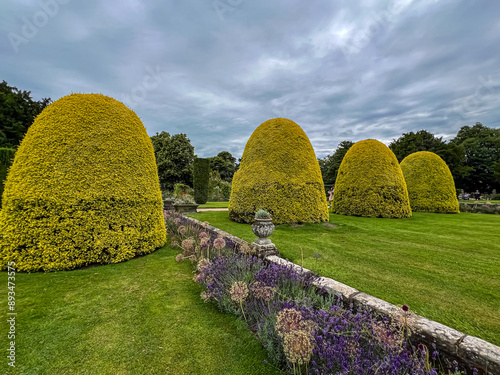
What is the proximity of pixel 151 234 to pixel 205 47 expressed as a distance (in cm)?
671

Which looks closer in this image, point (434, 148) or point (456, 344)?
point (456, 344)

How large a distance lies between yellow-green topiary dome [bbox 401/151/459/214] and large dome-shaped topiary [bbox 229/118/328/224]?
10.5m

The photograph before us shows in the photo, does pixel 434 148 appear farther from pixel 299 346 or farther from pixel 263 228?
pixel 299 346

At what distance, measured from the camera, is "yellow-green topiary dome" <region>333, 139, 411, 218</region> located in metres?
11.0

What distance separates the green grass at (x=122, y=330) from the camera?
1.98m

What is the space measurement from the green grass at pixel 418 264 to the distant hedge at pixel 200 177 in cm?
1230

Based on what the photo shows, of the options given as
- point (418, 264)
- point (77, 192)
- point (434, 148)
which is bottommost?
point (418, 264)

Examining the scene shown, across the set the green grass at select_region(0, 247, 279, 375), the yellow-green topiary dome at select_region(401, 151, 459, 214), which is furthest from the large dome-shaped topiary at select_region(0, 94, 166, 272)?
the yellow-green topiary dome at select_region(401, 151, 459, 214)

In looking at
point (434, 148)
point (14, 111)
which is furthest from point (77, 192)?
point (434, 148)

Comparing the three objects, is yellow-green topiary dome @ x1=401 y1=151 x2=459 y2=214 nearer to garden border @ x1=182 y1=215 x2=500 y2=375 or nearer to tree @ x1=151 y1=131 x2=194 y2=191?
garden border @ x1=182 y1=215 x2=500 y2=375

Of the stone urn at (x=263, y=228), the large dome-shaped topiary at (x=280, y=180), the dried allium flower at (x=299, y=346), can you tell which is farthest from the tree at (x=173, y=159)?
the dried allium flower at (x=299, y=346)

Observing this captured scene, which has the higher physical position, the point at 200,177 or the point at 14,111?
the point at 14,111

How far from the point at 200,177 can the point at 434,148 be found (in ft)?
120

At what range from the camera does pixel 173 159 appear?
1212 inches
